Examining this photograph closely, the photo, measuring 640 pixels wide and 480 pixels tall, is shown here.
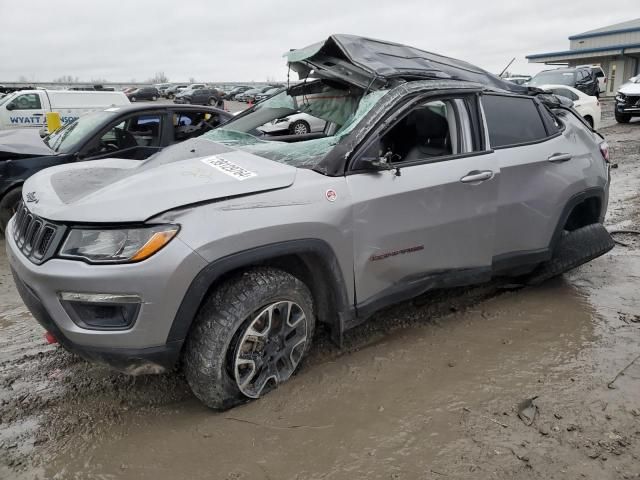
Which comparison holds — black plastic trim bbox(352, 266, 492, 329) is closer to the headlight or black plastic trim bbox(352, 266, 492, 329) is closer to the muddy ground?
the muddy ground

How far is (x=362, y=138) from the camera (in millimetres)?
2973

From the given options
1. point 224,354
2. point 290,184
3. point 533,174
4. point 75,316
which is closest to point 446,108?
point 533,174

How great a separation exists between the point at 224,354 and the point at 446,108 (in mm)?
2166

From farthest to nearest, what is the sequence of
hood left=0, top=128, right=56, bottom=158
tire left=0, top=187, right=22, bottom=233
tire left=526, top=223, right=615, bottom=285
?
1. hood left=0, top=128, right=56, bottom=158
2. tire left=0, top=187, right=22, bottom=233
3. tire left=526, top=223, right=615, bottom=285

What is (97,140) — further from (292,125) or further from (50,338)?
(50,338)

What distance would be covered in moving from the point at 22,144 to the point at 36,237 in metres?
4.23

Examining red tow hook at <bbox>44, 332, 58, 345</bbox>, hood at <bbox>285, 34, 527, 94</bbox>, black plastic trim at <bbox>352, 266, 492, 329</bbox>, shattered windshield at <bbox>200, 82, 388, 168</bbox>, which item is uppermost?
hood at <bbox>285, 34, 527, 94</bbox>

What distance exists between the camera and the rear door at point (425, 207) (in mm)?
2939

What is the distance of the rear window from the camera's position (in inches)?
143

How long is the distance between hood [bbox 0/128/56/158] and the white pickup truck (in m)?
7.33

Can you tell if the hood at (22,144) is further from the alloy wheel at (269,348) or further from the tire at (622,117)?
the tire at (622,117)

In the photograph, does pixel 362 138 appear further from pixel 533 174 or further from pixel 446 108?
pixel 533 174

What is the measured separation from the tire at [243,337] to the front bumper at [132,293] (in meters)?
0.16

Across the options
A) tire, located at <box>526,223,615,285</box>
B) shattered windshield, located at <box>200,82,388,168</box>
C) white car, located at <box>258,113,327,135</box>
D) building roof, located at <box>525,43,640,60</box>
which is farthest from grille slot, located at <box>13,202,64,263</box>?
building roof, located at <box>525,43,640,60</box>
